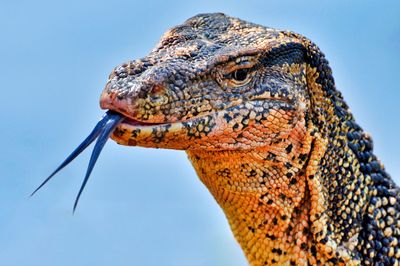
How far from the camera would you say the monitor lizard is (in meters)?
8.23

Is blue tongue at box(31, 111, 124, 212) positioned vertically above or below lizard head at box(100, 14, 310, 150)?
below

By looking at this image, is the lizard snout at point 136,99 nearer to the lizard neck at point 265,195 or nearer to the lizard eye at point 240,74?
the lizard eye at point 240,74

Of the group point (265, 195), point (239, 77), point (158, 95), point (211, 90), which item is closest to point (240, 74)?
point (239, 77)

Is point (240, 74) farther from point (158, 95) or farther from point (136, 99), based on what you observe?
point (136, 99)

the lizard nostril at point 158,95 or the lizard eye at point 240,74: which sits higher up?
the lizard eye at point 240,74

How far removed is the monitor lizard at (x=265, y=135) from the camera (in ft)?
27.0

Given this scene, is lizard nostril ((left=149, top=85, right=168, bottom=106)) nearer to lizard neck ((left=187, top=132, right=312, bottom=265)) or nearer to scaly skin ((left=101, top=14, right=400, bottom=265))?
scaly skin ((left=101, top=14, right=400, bottom=265))

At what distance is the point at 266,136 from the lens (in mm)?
8648

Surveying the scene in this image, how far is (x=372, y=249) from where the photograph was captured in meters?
9.33

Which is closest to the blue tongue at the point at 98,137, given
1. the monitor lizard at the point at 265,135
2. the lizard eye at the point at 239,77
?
the monitor lizard at the point at 265,135

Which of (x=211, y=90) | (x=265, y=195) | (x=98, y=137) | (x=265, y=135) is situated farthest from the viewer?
(x=265, y=195)

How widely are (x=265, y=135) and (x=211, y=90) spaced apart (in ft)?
1.90

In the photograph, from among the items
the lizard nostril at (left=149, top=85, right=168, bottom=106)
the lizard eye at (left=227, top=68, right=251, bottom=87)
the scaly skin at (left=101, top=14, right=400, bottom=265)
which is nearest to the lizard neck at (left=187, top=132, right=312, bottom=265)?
the scaly skin at (left=101, top=14, right=400, bottom=265)

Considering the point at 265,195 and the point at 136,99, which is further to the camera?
the point at 265,195
